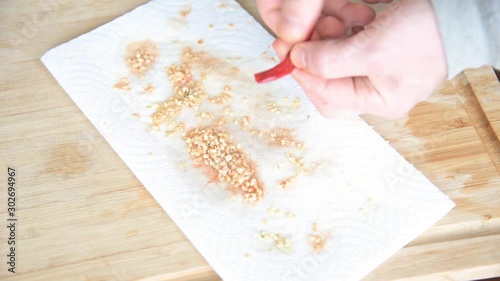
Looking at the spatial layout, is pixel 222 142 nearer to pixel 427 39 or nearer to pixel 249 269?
pixel 249 269

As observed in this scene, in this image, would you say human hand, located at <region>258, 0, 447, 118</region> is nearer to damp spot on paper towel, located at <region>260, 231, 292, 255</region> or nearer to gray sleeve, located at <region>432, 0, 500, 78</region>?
gray sleeve, located at <region>432, 0, 500, 78</region>

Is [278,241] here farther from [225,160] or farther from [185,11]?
[185,11]

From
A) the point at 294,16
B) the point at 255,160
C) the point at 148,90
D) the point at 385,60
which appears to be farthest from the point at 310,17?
the point at 148,90

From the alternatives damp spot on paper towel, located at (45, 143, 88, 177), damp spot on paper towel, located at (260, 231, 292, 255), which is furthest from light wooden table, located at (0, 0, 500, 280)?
damp spot on paper towel, located at (260, 231, 292, 255)

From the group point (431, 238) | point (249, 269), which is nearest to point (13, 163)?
point (249, 269)

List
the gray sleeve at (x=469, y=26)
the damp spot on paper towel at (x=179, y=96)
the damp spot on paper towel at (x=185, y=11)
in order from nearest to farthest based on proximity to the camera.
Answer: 1. the gray sleeve at (x=469, y=26)
2. the damp spot on paper towel at (x=179, y=96)
3. the damp spot on paper towel at (x=185, y=11)

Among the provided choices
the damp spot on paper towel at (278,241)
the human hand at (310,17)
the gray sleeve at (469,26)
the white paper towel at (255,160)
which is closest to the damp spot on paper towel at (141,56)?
the white paper towel at (255,160)

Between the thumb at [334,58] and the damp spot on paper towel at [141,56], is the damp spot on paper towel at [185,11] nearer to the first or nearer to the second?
the damp spot on paper towel at [141,56]

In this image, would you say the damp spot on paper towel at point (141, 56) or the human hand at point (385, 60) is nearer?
the human hand at point (385, 60)
